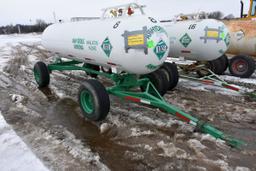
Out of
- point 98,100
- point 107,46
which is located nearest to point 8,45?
point 107,46

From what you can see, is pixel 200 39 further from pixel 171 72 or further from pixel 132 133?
pixel 132 133

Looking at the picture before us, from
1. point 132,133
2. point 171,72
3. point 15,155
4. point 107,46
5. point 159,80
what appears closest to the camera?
point 15,155

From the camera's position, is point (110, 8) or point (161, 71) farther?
point (161, 71)

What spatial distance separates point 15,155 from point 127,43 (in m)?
2.36

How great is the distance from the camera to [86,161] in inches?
112

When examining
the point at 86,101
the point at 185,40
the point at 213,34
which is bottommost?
the point at 86,101

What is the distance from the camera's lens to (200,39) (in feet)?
19.4

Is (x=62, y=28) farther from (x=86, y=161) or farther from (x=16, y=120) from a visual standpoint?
(x=86, y=161)

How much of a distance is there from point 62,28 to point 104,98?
8.68 feet

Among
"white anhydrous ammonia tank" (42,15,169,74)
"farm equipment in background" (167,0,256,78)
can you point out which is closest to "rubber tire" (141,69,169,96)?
"white anhydrous ammonia tank" (42,15,169,74)

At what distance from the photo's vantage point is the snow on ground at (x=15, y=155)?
2.71m

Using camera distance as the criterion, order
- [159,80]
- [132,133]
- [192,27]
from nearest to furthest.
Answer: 1. [132,133]
2. [159,80]
3. [192,27]

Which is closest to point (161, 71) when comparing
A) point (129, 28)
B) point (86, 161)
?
point (129, 28)

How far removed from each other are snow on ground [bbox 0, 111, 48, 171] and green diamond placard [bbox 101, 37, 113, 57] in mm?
2025
